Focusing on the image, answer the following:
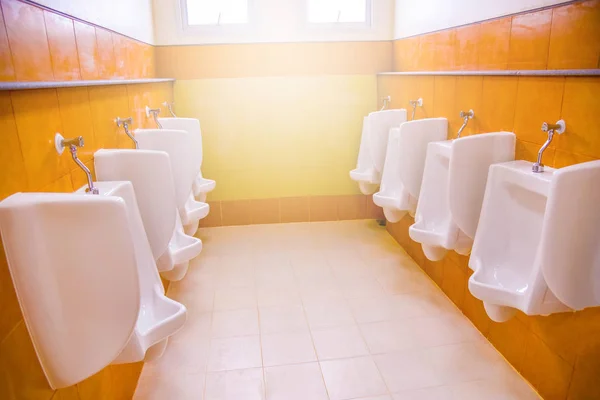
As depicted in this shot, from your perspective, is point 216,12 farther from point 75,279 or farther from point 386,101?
point 75,279

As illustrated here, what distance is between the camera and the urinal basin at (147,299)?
53.2 inches

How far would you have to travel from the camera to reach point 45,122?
1.28 m

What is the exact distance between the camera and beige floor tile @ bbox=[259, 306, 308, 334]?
7.63 ft

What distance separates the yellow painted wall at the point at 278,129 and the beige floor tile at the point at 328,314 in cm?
139

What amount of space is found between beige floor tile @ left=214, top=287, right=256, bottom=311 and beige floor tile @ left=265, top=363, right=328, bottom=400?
60cm

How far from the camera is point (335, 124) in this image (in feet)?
11.9

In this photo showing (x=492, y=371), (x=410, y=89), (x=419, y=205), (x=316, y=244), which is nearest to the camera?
(x=492, y=371)

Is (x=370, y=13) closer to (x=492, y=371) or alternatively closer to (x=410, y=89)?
(x=410, y=89)

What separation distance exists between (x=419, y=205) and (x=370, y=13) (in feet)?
6.24

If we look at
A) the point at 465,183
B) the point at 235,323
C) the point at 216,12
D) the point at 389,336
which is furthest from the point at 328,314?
the point at 216,12

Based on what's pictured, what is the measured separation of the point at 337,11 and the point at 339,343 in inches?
101

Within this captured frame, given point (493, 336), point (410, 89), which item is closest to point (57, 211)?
point (493, 336)

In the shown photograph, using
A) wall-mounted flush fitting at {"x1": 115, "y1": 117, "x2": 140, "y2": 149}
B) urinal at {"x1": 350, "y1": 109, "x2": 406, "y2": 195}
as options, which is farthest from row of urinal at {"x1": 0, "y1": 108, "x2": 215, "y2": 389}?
urinal at {"x1": 350, "y1": 109, "x2": 406, "y2": 195}

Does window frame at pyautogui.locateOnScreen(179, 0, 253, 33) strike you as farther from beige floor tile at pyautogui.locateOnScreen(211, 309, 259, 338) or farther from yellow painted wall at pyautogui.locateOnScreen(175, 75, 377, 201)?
beige floor tile at pyautogui.locateOnScreen(211, 309, 259, 338)
